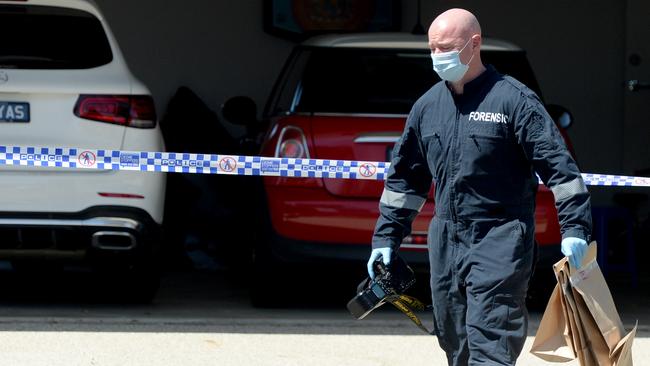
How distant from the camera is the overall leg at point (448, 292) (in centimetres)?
492

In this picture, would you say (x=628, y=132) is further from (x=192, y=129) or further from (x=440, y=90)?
(x=440, y=90)

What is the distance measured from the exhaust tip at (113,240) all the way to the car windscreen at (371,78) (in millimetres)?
1183

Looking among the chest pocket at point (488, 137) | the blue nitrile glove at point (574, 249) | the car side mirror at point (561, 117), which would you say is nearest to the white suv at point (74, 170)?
the car side mirror at point (561, 117)

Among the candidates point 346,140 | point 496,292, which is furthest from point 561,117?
point 496,292

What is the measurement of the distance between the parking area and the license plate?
3.37 feet

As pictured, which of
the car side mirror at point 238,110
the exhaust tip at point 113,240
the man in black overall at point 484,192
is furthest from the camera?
the car side mirror at point 238,110

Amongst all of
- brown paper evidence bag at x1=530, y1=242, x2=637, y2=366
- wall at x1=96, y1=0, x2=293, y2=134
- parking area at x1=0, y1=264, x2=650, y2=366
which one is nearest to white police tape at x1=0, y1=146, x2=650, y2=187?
parking area at x1=0, y1=264, x2=650, y2=366

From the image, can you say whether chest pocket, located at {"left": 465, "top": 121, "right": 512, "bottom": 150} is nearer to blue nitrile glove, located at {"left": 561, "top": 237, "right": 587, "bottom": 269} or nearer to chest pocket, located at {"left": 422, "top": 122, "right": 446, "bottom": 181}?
chest pocket, located at {"left": 422, "top": 122, "right": 446, "bottom": 181}

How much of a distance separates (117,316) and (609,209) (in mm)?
3974

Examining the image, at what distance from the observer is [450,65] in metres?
4.88

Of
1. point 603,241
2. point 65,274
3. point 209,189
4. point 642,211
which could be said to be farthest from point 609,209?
point 65,274

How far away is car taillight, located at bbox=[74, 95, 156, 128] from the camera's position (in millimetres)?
7270

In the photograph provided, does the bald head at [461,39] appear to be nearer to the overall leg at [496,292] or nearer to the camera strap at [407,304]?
the overall leg at [496,292]

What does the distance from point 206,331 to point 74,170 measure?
1.05m
